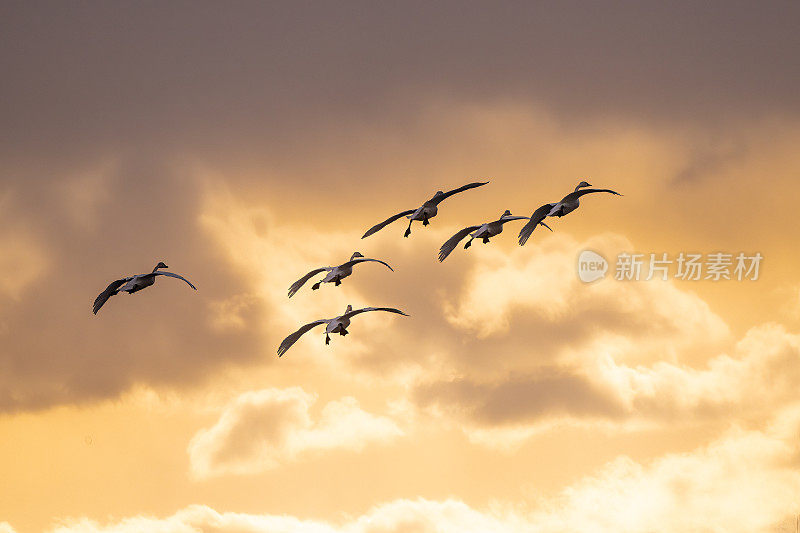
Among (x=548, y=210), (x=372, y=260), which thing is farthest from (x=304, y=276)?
(x=548, y=210)

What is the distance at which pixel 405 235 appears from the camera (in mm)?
72375

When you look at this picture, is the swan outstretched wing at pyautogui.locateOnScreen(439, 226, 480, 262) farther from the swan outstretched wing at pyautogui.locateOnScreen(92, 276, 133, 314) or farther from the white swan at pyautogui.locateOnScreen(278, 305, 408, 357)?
the swan outstretched wing at pyautogui.locateOnScreen(92, 276, 133, 314)

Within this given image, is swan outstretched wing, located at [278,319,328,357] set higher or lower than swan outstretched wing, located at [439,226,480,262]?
lower

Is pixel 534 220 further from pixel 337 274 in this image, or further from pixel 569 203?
pixel 337 274

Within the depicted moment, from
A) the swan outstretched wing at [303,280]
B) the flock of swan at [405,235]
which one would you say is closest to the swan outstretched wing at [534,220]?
the flock of swan at [405,235]

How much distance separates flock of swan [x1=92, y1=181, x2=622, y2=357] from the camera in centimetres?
7075

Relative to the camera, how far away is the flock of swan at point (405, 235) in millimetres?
70750

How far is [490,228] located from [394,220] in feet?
18.4

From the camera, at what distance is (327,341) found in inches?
2756

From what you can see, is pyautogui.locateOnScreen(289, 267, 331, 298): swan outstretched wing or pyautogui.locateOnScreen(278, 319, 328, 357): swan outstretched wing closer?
pyautogui.locateOnScreen(278, 319, 328, 357): swan outstretched wing

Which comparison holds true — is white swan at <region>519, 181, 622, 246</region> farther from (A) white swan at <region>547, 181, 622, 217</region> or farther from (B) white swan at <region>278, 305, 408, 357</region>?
(B) white swan at <region>278, 305, 408, 357</region>

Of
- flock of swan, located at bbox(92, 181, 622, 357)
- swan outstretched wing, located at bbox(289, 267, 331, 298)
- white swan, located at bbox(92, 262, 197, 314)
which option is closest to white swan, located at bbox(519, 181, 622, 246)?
flock of swan, located at bbox(92, 181, 622, 357)

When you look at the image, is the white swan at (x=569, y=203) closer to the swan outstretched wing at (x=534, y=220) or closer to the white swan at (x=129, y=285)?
the swan outstretched wing at (x=534, y=220)

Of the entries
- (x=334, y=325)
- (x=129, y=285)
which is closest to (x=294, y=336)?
(x=334, y=325)
